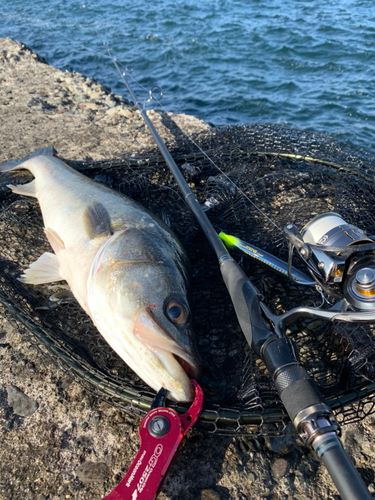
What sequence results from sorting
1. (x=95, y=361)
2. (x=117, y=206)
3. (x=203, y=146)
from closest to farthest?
(x=95, y=361) → (x=117, y=206) → (x=203, y=146)

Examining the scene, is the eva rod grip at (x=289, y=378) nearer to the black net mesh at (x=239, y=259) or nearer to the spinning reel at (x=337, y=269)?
the spinning reel at (x=337, y=269)

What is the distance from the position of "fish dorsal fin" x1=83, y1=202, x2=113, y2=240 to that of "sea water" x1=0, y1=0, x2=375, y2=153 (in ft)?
20.1

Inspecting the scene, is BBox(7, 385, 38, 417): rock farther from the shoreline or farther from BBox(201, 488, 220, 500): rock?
BBox(201, 488, 220, 500): rock

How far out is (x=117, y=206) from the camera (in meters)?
3.68

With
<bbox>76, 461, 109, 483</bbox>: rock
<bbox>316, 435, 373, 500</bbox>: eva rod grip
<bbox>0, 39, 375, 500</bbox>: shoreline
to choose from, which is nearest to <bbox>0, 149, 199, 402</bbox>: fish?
<bbox>0, 39, 375, 500</bbox>: shoreline

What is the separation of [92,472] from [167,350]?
Result: 3.02ft

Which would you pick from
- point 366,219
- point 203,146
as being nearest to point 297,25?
point 203,146

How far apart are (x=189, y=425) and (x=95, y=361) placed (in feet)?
3.16

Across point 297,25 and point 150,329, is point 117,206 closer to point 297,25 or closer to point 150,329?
point 150,329

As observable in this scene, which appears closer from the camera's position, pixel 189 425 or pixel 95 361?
pixel 189 425

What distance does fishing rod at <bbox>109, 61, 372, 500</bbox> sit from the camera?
5.64ft

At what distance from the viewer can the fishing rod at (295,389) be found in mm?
1719

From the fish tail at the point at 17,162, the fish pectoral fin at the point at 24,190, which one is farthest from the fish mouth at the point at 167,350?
the fish tail at the point at 17,162

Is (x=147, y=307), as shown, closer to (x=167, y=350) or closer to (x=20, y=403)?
(x=167, y=350)
